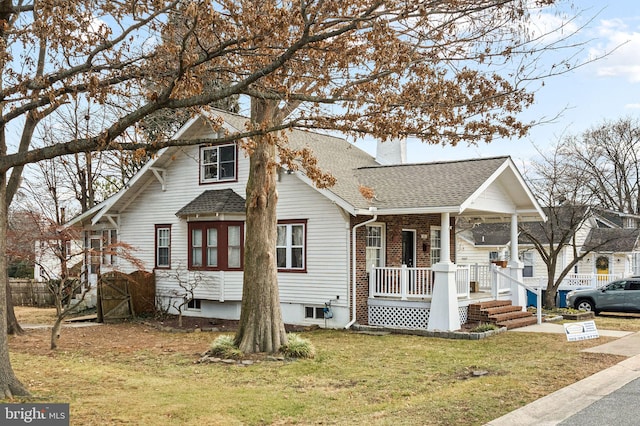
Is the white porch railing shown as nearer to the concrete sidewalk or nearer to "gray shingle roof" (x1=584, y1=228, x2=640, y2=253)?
the concrete sidewalk

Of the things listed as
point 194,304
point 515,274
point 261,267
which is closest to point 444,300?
point 515,274

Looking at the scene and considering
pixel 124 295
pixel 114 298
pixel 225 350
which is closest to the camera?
pixel 225 350

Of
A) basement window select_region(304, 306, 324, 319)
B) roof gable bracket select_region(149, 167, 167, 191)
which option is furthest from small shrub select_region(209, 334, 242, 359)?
roof gable bracket select_region(149, 167, 167, 191)

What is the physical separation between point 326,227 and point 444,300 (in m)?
3.99

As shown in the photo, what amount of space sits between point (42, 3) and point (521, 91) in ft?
20.8

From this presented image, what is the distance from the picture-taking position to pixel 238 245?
20844 mm

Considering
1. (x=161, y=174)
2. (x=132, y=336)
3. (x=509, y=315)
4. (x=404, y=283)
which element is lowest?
(x=132, y=336)

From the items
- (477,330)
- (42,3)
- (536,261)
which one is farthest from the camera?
(536,261)

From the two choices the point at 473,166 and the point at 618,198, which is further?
the point at 618,198

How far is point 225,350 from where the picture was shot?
13.6m

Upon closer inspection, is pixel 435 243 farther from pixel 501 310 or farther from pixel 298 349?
pixel 298 349

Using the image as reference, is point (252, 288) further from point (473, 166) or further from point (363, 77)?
point (473, 166)

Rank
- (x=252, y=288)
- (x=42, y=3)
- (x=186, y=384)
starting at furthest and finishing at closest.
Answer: (x=252, y=288), (x=186, y=384), (x=42, y=3)

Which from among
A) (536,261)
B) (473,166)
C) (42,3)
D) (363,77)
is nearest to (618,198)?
(536,261)
